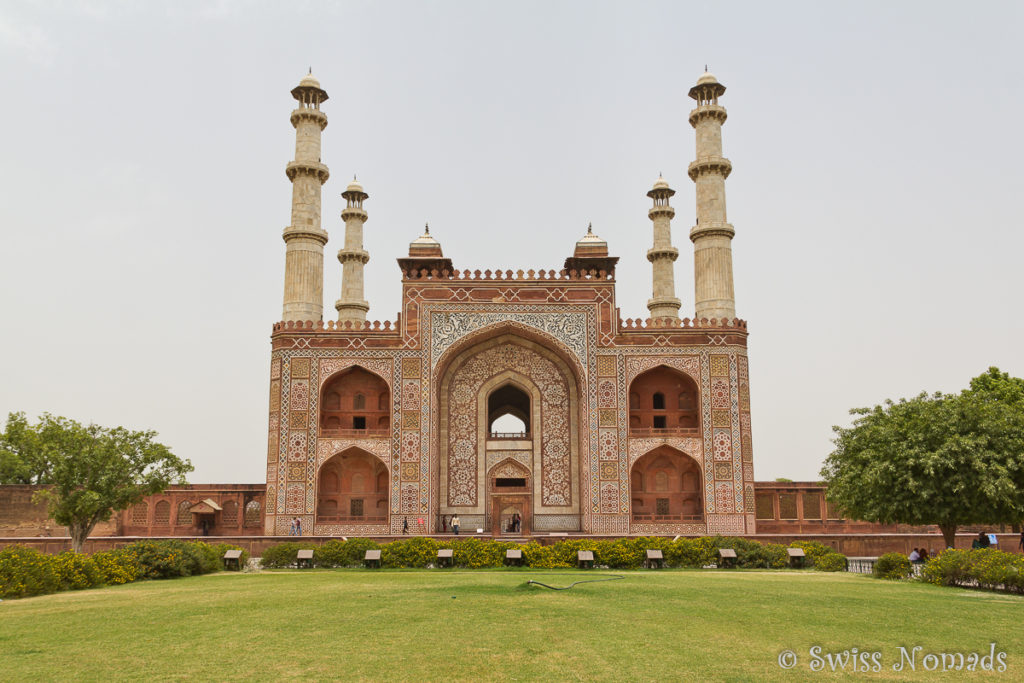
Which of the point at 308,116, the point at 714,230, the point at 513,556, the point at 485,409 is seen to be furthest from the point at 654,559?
the point at 308,116

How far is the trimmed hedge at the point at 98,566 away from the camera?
12.1m

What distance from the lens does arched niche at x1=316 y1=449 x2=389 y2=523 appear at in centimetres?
2678

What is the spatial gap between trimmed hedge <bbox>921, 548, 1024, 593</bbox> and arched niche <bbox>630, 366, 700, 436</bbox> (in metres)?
14.0

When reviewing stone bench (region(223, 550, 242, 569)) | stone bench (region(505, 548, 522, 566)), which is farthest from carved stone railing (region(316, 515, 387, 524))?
stone bench (region(505, 548, 522, 566))

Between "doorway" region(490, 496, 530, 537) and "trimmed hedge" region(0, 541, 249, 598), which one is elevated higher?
"doorway" region(490, 496, 530, 537)

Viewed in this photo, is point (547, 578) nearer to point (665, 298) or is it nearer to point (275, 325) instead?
point (275, 325)

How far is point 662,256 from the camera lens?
112 ft

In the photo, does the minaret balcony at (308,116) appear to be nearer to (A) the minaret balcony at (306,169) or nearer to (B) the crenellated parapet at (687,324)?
(A) the minaret balcony at (306,169)

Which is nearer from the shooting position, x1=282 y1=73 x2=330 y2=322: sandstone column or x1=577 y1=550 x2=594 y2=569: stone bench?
x1=577 y1=550 x2=594 y2=569: stone bench

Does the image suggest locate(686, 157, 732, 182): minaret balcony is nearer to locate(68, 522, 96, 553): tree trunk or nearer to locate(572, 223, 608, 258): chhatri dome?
locate(572, 223, 608, 258): chhatri dome

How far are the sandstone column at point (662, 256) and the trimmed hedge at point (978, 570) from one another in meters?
20.6

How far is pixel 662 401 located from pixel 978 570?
1562cm

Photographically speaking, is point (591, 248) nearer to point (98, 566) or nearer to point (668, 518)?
point (668, 518)

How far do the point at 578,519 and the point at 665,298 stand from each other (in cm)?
1068
